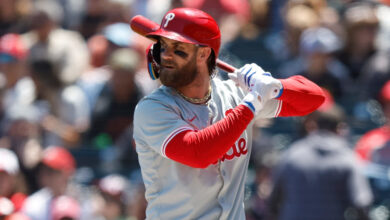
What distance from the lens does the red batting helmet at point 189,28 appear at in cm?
310

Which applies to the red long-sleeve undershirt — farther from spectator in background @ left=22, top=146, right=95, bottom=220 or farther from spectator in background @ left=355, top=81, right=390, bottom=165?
spectator in background @ left=355, top=81, right=390, bottom=165

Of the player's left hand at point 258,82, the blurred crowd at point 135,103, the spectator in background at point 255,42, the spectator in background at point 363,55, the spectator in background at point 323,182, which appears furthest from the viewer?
the spectator in background at point 255,42

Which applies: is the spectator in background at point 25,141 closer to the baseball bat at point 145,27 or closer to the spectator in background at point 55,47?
the spectator in background at point 55,47

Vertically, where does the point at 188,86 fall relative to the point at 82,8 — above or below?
above

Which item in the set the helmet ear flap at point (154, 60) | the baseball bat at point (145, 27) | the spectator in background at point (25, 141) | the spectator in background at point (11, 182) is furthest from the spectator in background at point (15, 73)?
the helmet ear flap at point (154, 60)

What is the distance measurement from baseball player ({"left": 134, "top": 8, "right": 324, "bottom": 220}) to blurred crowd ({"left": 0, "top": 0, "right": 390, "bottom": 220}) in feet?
6.77

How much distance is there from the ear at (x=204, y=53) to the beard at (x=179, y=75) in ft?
0.14

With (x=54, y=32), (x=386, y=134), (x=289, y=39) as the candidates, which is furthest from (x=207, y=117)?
(x=54, y=32)

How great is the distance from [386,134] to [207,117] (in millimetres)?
2917

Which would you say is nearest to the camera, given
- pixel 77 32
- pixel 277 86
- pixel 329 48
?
pixel 277 86

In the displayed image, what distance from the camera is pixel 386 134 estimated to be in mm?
5773

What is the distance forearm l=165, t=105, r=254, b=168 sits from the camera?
9.63ft

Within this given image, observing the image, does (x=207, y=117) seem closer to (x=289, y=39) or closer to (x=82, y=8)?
(x=289, y=39)

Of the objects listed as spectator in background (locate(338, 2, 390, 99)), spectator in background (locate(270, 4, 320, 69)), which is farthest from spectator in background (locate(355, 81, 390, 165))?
spectator in background (locate(270, 4, 320, 69))
